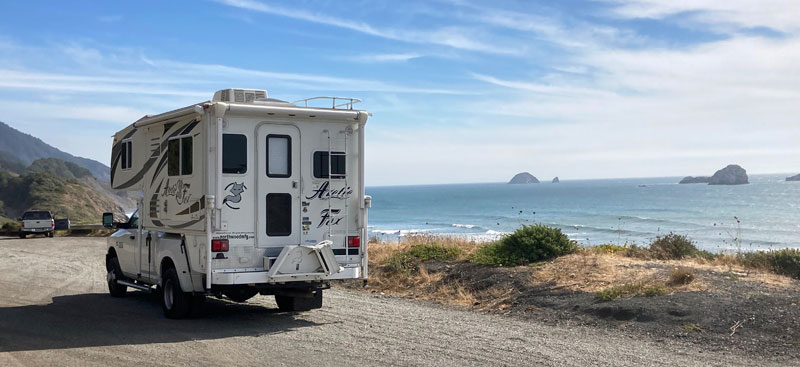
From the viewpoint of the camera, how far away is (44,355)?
8719 mm

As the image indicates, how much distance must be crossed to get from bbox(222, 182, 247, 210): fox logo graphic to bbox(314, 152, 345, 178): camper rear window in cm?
116

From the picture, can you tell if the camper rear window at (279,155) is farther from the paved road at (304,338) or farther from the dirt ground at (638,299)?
the dirt ground at (638,299)

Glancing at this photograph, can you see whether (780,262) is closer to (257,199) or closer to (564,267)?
(564,267)

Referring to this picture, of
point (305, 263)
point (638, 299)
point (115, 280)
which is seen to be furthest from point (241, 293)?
point (638, 299)

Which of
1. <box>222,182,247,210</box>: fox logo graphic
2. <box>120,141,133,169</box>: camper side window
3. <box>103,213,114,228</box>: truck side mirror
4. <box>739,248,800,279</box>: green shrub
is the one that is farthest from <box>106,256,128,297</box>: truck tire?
<box>739,248,800,279</box>: green shrub

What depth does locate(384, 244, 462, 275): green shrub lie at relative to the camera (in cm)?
1661

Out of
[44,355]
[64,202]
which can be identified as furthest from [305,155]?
[64,202]

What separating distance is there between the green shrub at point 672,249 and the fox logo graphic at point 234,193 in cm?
943

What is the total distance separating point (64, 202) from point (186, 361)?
71.2 meters

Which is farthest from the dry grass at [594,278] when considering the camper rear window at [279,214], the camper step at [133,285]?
the camper step at [133,285]

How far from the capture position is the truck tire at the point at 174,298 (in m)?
11.2

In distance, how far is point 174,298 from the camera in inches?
447

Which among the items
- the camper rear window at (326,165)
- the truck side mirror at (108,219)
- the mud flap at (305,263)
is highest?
the camper rear window at (326,165)

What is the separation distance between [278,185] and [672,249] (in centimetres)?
946
